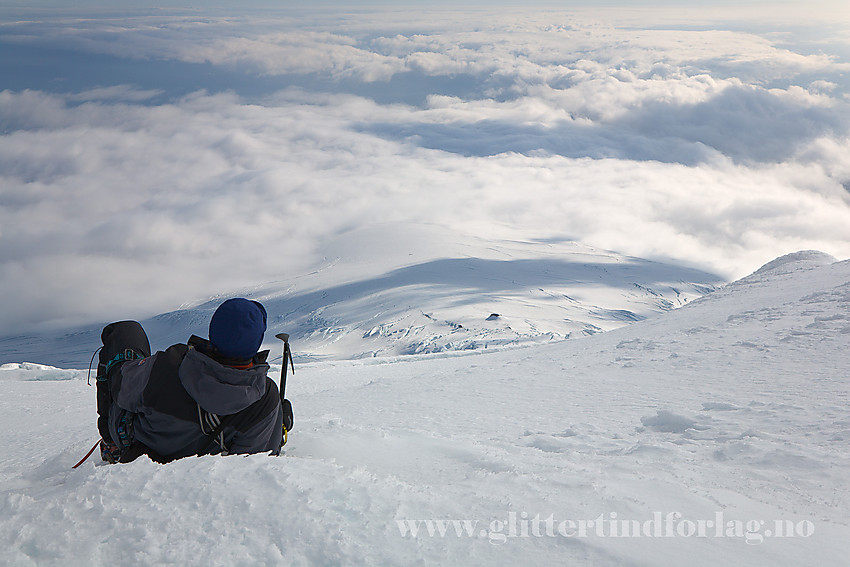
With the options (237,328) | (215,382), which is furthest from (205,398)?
(237,328)

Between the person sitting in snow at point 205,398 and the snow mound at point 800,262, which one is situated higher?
the person sitting in snow at point 205,398

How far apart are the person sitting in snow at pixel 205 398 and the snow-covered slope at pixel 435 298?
170 ft

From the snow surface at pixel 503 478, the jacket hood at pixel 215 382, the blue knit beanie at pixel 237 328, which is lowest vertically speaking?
the snow surface at pixel 503 478

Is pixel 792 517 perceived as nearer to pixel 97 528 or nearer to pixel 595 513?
pixel 595 513

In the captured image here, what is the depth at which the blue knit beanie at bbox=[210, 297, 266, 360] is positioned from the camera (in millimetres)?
2980

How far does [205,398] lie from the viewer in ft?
9.89

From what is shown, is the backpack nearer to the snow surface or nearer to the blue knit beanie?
the blue knit beanie

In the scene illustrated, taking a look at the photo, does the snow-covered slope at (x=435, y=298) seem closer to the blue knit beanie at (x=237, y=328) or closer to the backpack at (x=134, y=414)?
the backpack at (x=134, y=414)

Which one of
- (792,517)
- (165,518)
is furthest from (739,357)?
(165,518)

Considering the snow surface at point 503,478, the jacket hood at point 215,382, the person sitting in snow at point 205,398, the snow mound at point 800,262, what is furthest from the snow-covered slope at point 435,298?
the jacket hood at point 215,382

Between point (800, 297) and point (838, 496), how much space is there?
401 inches

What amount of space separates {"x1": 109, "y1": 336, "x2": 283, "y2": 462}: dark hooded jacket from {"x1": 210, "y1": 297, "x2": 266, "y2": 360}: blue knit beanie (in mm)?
94

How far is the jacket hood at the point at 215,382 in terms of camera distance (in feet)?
9.77

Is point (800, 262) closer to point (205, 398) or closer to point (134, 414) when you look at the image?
point (205, 398)
